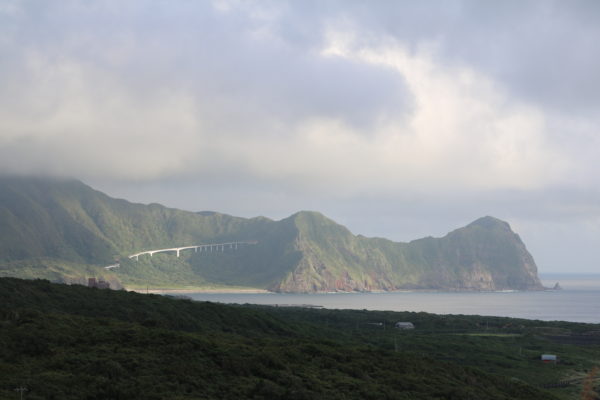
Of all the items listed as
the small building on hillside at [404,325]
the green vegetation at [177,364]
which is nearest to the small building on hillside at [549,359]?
the green vegetation at [177,364]

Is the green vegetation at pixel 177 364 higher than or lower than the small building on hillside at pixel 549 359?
higher

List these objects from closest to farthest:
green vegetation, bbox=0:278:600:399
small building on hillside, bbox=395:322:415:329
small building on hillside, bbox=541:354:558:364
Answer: green vegetation, bbox=0:278:600:399 < small building on hillside, bbox=541:354:558:364 < small building on hillside, bbox=395:322:415:329

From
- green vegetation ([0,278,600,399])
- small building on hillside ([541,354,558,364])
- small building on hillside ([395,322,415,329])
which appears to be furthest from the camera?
small building on hillside ([395,322,415,329])

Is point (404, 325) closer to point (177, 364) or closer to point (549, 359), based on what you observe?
point (549, 359)

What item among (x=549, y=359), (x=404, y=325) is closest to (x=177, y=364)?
(x=549, y=359)

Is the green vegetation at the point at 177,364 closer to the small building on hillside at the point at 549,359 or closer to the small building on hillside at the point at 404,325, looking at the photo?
the small building on hillside at the point at 549,359

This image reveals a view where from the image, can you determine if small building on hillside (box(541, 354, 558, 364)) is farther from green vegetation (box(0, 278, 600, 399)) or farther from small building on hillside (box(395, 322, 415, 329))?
small building on hillside (box(395, 322, 415, 329))

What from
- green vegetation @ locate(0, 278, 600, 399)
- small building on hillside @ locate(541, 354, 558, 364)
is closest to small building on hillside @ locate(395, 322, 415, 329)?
small building on hillside @ locate(541, 354, 558, 364)

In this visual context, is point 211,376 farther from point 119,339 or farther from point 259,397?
point 119,339

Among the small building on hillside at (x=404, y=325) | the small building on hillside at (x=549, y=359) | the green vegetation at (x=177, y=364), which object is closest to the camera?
the green vegetation at (x=177, y=364)

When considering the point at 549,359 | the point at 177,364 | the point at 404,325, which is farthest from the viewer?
the point at 404,325

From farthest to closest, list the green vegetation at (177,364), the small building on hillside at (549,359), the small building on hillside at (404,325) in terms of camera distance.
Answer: the small building on hillside at (404,325)
the small building on hillside at (549,359)
the green vegetation at (177,364)
